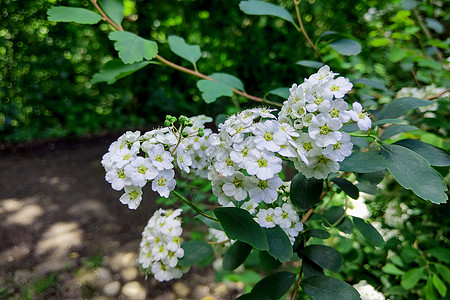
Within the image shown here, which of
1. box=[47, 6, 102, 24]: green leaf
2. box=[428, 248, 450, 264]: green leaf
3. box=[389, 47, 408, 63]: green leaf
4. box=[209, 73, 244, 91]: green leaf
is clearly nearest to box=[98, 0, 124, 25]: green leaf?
box=[47, 6, 102, 24]: green leaf

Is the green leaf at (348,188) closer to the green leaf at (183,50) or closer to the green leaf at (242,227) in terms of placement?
the green leaf at (242,227)

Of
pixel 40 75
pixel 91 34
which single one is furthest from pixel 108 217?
pixel 91 34

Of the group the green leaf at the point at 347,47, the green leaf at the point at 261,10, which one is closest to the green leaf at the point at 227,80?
the green leaf at the point at 261,10

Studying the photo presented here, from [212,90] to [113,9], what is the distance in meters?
0.51

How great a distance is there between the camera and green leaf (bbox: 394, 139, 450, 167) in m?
0.73

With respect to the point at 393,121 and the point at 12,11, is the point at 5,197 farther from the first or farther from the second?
the point at 393,121

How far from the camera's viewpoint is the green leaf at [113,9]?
1.11m

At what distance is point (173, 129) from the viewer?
772 millimetres

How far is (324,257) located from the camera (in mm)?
823

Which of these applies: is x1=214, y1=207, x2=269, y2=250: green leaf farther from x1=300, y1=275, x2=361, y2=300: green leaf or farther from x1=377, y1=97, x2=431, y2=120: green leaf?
x1=377, y1=97, x2=431, y2=120: green leaf

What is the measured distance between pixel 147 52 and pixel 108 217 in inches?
86.3

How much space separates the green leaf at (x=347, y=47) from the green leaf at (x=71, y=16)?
Answer: 83 centimetres

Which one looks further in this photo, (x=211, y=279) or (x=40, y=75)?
(x=40, y=75)

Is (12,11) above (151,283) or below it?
above
